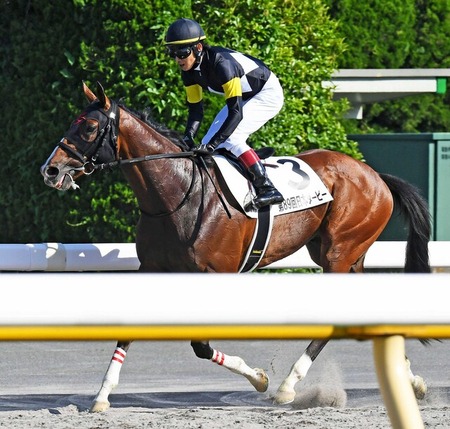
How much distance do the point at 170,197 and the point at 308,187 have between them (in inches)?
42.3

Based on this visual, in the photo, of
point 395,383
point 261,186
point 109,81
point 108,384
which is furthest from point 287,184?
point 395,383

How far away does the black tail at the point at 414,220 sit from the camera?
316 inches

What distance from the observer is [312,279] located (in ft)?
7.90

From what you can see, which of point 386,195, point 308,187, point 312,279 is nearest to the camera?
point 312,279

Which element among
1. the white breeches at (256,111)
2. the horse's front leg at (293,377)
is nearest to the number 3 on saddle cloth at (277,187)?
the white breeches at (256,111)

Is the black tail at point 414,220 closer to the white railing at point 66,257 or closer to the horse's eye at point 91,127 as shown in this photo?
the white railing at point 66,257

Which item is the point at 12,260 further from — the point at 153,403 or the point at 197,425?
the point at 197,425

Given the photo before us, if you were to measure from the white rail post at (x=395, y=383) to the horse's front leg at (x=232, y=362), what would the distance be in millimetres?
4154

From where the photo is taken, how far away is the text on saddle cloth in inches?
282

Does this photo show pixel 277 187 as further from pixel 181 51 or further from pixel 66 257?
pixel 66 257

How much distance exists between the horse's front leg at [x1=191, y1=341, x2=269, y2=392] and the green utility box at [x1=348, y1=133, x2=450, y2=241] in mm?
6318

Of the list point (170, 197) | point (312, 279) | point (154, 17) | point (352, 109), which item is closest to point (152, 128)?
point (170, 197)

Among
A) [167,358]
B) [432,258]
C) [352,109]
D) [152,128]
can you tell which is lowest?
[352,109]

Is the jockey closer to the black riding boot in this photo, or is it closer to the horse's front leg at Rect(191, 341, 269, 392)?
the black riding boot
